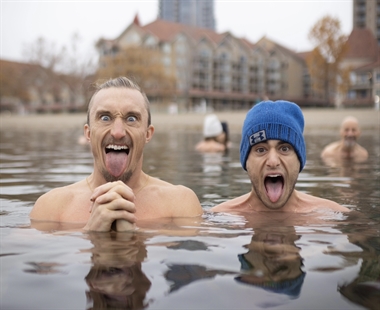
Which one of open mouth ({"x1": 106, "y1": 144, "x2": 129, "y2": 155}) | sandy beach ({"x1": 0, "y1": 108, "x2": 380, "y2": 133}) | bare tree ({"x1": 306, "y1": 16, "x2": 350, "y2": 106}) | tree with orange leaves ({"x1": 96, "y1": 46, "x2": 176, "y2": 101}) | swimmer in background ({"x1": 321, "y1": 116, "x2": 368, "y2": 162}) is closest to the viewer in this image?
open mouth ({"x1": 106, "y1": 144, "x2": 129, "y2": 155})

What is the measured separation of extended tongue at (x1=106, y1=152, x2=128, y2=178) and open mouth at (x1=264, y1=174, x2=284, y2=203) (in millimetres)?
1402

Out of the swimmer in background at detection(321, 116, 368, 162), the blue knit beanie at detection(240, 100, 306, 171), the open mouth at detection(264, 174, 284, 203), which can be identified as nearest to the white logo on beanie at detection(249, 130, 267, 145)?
the blue knit beanie at detection(240, 100, 306, 171)

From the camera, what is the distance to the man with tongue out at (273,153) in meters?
4.80

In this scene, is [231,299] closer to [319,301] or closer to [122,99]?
[319,301]

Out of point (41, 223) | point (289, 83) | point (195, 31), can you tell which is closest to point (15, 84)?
point (195, 31)

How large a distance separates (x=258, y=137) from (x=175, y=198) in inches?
36.1

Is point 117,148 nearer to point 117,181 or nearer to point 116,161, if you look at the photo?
point 116,161

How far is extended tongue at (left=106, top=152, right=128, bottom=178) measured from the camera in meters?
4.21

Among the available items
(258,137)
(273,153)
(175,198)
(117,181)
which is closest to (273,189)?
(273,153)

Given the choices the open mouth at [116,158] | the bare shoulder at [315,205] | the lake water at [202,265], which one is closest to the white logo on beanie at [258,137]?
the lake water at [202,265]

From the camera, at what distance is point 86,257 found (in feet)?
11.0

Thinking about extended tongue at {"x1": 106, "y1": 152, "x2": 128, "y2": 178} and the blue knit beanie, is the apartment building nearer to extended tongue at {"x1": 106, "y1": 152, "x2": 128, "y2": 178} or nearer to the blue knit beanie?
the blue knit beanie

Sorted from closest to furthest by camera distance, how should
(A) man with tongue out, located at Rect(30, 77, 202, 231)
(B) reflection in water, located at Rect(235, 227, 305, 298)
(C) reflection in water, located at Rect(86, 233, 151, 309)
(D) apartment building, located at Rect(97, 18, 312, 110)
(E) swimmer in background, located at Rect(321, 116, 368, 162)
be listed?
(C) reflection in water, located at Rect(86, 233, 151, 309) → (B) reflection in water, located at Rect(235, 227, 305, 298) → (A) man with tongue out, located at Rect(30, 77, 202, 231) → (E) swimmer in background, located at Rect(321, 116, 368, 162) → (D) apartment building, located at Rect(97, 18, 312, 110)

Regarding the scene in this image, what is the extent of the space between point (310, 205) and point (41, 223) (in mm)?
2527
